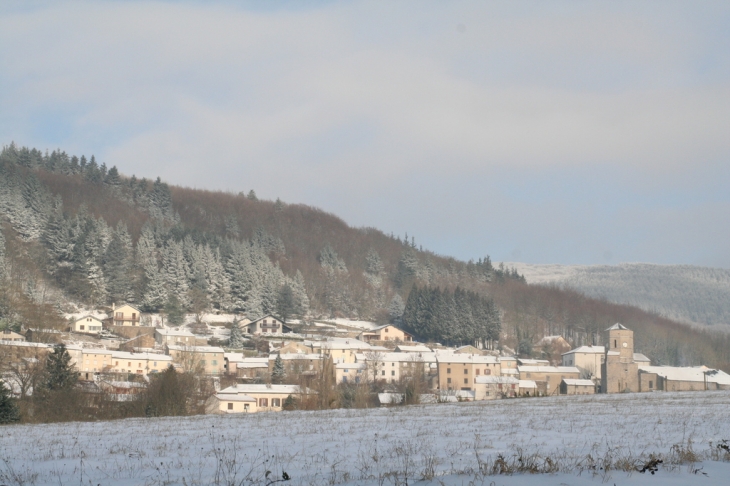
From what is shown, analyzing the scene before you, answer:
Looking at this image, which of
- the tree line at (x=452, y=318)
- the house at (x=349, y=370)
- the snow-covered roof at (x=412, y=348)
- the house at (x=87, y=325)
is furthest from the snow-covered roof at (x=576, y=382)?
the house at (x=87, y=325)

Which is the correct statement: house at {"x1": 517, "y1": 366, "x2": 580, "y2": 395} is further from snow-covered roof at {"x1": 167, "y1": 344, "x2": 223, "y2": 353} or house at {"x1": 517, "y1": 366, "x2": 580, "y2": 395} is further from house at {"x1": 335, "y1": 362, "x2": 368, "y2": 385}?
snow-covered roof at {"x1": 167, "y1": 344, "x2": 223, "y2": 353}

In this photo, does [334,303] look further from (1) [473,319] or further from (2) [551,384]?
(2) [551,384]

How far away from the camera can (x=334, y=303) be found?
13075 centimetres

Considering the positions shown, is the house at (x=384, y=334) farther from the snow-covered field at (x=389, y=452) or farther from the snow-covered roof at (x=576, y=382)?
the snow-covered field at (x=389, y=452)

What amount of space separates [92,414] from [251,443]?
2012cm

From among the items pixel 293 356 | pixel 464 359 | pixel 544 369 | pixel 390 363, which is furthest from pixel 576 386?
pixel 293 356

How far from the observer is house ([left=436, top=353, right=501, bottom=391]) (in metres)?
83.6

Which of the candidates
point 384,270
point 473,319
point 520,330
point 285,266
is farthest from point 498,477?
point 384,270

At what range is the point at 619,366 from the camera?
8006cm

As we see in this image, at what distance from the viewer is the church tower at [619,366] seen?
78.9 m

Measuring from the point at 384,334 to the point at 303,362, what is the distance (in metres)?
31.3

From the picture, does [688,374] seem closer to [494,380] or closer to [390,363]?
[494,380]

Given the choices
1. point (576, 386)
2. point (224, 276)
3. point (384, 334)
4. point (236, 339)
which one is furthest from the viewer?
point (224, 276)

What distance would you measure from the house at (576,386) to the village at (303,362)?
0.10 m
